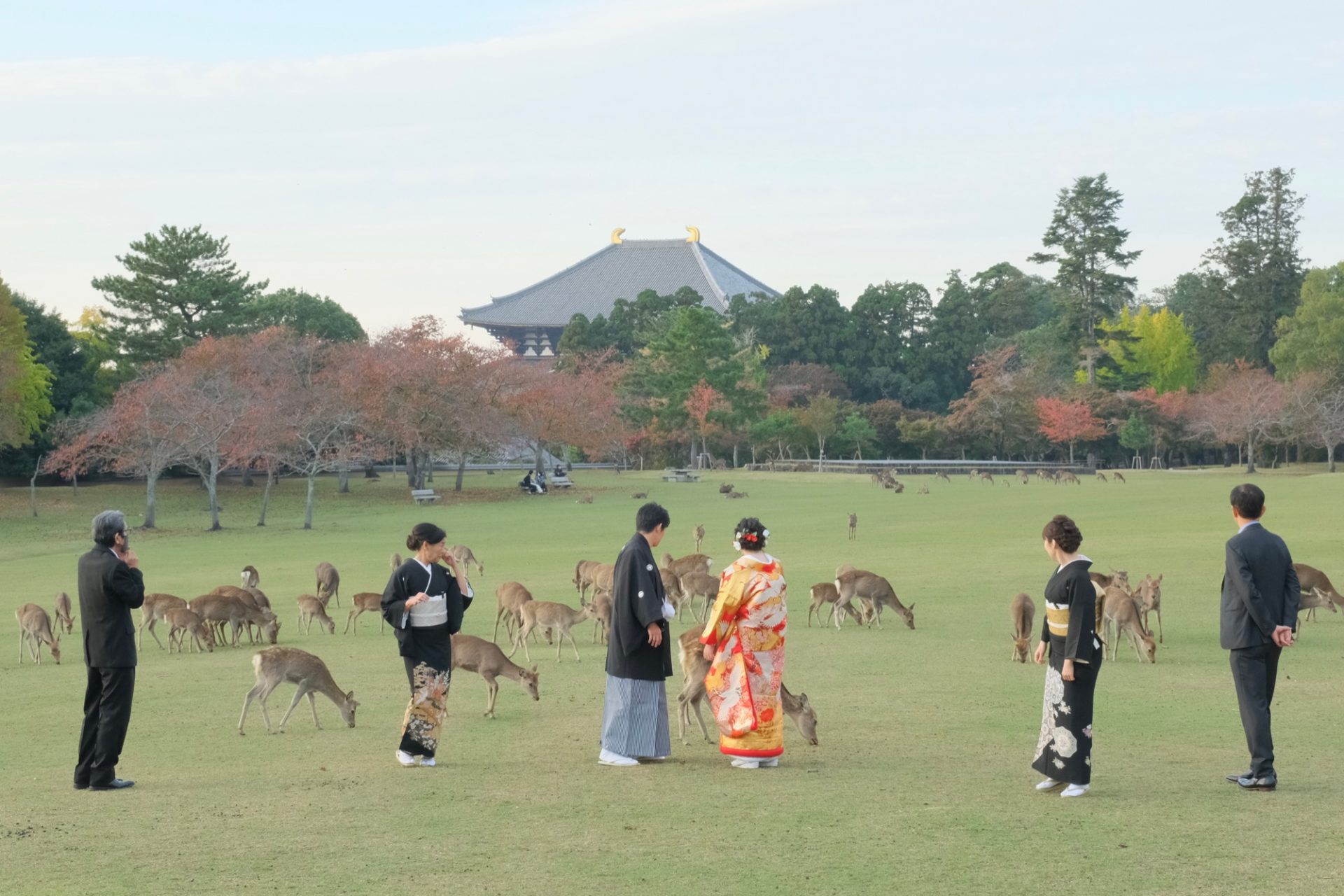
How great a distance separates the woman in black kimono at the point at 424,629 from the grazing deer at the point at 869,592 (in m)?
8.07

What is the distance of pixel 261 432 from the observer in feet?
137

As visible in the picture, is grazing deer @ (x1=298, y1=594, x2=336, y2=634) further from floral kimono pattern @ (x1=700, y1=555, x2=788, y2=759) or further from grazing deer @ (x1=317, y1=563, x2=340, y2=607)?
floral kimono pattern @ (x1=700, y1=555, x2=788, y2=759)

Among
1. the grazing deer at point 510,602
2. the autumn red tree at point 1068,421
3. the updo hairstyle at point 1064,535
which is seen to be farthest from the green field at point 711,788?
the autumn red tree at point 1068,421

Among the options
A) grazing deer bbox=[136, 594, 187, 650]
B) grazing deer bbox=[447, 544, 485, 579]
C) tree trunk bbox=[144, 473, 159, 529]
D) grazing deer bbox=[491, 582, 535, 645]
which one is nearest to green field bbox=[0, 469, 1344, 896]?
grazing deer bbox=[136, 594, 187, 650]

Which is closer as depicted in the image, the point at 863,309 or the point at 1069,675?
the point at 1069,675

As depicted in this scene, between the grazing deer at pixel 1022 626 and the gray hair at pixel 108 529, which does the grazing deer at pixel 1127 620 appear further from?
the gray hair at pixel 108 529

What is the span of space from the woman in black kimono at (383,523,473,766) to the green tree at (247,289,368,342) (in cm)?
5536

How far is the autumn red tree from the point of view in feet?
235

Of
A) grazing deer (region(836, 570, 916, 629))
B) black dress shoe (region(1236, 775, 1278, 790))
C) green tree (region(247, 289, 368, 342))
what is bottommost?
black dress shoe (region(1236, 775, 1278, 790))

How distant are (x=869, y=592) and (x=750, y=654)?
7768mm

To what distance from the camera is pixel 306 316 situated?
6612 centimetres

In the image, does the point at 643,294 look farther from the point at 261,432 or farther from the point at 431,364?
the point at 261,432

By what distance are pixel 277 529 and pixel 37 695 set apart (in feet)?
83.5

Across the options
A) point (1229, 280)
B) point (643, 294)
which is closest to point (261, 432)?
point (643, 294)
